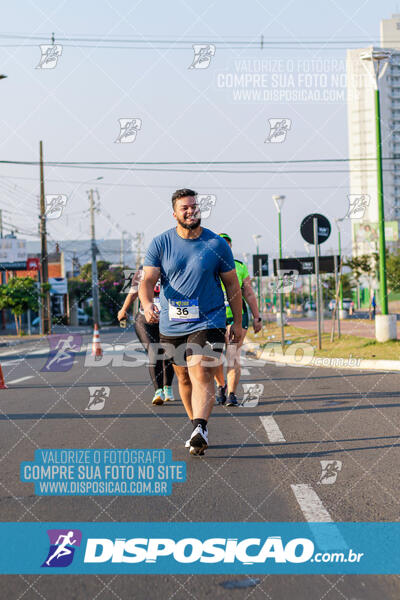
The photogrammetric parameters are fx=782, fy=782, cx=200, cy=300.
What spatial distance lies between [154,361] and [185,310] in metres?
3.14

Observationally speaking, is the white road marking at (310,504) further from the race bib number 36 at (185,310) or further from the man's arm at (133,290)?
the man's arm at (133,290)

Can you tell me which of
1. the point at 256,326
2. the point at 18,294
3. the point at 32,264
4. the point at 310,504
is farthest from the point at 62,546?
the point at 32,264

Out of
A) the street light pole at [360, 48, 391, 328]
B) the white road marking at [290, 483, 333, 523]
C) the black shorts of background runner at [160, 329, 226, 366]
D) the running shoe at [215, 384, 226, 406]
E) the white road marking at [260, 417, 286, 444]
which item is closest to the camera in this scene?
the white road marking at [290, 483, 333, 523]

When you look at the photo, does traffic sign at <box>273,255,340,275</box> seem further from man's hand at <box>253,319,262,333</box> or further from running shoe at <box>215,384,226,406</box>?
man's hand at <box>253,319,262,333</box>

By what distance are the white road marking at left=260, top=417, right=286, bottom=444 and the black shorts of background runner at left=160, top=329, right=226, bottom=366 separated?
108 centimetres

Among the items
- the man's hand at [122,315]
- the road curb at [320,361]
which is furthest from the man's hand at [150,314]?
the road curb at [320,361]

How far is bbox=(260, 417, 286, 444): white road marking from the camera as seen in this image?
678 centimetres

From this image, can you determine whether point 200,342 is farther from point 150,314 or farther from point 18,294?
point 18,294

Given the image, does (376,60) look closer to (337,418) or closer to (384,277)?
(384,277)

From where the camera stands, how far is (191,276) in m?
6.09

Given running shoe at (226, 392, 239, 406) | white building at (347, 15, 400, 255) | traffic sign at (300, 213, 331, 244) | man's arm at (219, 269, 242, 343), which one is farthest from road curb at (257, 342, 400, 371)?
white building at (347, 15, 400, 255)

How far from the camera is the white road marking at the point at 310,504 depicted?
14.1 ft

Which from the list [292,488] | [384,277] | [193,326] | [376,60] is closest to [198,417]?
[193,326]

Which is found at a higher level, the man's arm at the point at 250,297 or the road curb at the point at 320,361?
the man's arm at the point at 250,297
